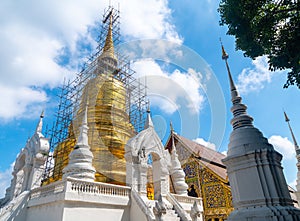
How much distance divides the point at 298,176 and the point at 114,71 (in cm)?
1582

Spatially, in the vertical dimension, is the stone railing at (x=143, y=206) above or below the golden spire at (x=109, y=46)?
below

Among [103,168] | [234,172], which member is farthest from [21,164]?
[234,172]

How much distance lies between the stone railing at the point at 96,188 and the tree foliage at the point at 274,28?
8037mm

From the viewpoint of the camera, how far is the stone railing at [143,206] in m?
9.51

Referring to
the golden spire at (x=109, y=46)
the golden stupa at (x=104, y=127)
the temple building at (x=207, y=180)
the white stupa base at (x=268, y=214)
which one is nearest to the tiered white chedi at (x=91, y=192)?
the golden stupa at (x=104, y=127)

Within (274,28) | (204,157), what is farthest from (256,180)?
(204,157)

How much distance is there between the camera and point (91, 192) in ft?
30.9

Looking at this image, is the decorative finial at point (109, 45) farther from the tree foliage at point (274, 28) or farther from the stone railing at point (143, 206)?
the tree foliage at point (274, 28)

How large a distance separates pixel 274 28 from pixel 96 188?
880cm

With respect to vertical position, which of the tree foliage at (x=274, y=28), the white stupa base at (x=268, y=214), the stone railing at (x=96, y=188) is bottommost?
the white stupa base at (x=268, y=214)

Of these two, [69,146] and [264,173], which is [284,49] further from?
[69,146]

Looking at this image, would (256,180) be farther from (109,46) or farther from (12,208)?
(109,46)

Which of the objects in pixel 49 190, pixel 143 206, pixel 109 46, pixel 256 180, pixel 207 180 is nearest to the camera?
pixel 256 180

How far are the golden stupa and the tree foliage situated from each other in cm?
1024
